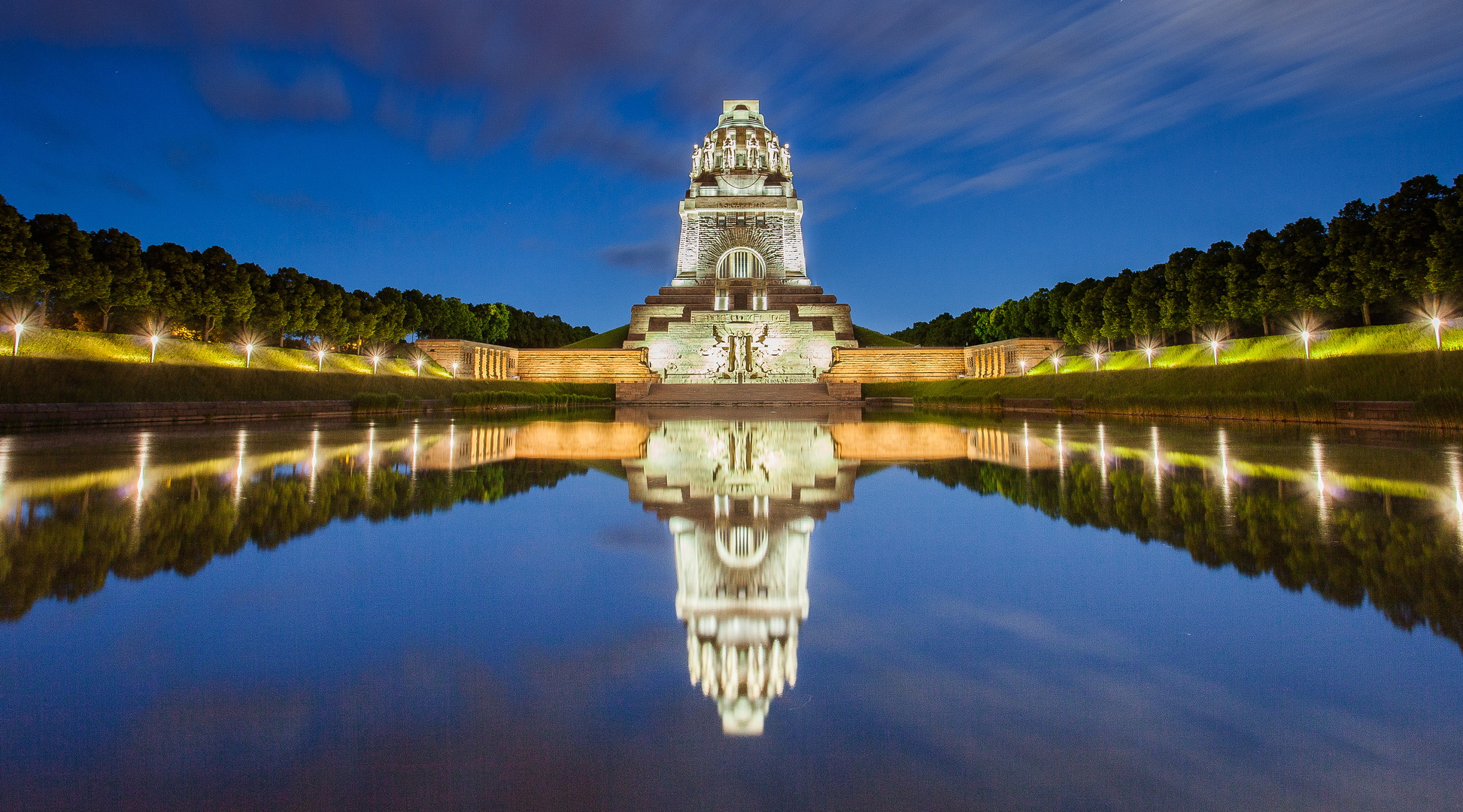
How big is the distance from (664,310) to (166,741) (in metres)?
46.4

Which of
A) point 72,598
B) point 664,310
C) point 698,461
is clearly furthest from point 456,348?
point 72,598

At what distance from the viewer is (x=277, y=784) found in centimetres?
136

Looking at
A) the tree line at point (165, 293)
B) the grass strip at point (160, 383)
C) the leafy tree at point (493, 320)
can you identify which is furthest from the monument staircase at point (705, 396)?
the leafy tree at point (493, 320)

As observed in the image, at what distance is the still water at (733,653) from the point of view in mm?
1381

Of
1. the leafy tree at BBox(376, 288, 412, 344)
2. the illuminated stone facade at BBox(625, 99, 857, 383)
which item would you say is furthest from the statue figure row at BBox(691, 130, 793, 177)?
the leafy tree at BBox(376, 288, 412, 344)

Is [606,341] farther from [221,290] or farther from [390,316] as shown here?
[221,290]

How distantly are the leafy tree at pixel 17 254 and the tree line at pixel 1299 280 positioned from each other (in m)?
41.6

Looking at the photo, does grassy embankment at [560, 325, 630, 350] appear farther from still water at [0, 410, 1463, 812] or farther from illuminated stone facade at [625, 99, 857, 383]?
still water at [0, 410, 1463, 812]

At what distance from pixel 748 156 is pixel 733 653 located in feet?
196

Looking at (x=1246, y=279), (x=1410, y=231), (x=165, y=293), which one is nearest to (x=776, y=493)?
(x=1410, y=231)

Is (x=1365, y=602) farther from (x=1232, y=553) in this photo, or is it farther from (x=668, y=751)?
(x=668, y=751)

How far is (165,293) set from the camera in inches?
1026

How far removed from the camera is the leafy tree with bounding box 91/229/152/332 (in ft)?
78.6

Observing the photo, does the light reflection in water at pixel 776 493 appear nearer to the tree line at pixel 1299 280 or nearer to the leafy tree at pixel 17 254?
the leafy tree at pixel 17 254
